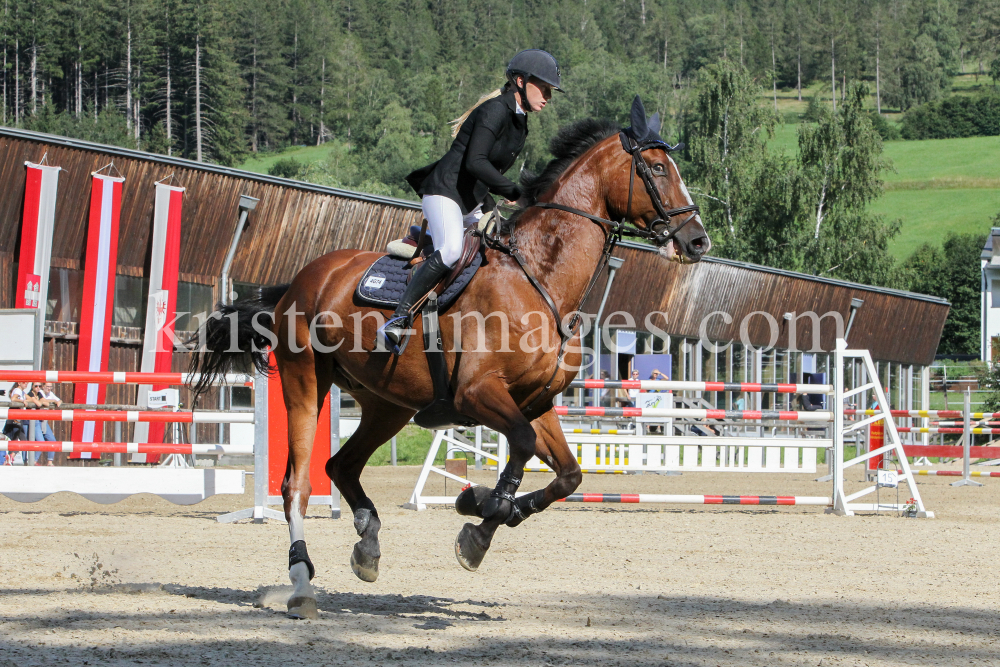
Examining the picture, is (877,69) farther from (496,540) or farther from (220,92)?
(496,540)

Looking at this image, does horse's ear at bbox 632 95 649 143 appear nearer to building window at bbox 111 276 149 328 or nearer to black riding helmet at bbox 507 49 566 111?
black riding helmet at bbox 507 49 566 111

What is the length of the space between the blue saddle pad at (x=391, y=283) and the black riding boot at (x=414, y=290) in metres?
0.09

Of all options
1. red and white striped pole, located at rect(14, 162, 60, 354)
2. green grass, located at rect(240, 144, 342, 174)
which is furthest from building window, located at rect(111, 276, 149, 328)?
green grass, located at rect(240, 144, 342, 174)

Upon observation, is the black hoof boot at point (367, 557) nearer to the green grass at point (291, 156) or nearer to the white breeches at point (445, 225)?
the white breeches at point (445, 225)

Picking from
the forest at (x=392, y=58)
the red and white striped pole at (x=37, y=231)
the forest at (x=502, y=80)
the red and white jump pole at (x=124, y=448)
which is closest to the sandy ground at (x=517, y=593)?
the red and white jump pole at (x=124, y=448)

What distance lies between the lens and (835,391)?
1130 centimetres

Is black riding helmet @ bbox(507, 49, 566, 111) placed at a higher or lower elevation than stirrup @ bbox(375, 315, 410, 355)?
higher

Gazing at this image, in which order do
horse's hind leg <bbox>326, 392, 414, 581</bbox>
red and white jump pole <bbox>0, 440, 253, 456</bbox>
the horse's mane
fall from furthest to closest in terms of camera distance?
red and white jump pole <bbox>0, 440, 253, 456</bbox> → horse's hind leg <bbox>326, 392, 414, 581</bbox> → the horse's mane

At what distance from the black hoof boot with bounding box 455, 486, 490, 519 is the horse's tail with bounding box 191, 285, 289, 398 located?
79.3 inches

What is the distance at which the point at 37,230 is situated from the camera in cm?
1997

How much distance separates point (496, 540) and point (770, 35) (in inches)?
4902

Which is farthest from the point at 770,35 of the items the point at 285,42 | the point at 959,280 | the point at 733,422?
the point at 733,422

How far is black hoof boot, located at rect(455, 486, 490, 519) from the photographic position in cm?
492

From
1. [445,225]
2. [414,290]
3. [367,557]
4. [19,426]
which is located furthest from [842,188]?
[367,557]
